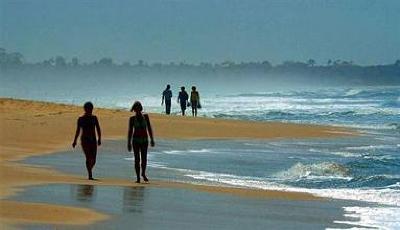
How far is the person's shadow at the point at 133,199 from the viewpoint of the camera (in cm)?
1129

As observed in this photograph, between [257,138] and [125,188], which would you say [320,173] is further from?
[257,138]

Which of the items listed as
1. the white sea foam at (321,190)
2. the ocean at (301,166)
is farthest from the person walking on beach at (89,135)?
the white sea foam at (321,190)

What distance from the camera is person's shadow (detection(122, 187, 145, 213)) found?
444 inches

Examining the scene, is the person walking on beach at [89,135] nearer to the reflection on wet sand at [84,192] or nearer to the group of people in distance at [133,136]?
the group of people in distance at [133,136]

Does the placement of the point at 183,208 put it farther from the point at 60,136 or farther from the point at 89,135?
the point at 60,136

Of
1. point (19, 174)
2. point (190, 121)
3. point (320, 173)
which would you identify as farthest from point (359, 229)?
point (190, 121)

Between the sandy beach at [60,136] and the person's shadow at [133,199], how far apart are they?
556 millimetres

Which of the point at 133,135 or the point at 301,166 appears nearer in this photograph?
the point at 133,135

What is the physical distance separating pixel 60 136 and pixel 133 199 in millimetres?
11900

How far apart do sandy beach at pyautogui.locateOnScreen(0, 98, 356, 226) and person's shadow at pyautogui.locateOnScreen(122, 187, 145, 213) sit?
556 millimetres

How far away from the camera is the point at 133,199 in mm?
12188

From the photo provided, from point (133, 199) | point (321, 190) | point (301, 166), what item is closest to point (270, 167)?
point (301, 166)

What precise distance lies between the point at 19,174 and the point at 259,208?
4.23 meters

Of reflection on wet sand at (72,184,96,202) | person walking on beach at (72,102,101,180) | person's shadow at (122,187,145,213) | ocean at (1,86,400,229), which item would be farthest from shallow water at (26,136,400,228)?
person's shadow at (122,187,145,213)
